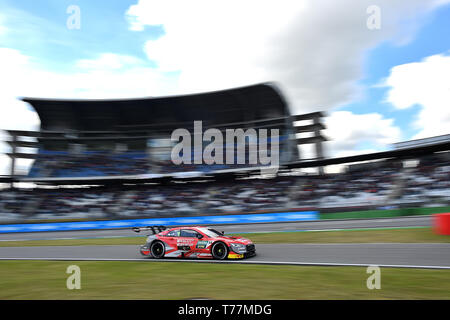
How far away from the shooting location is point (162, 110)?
3925cm

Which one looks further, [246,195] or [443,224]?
[246,195]

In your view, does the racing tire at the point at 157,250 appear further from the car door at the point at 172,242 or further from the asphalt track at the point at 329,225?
the asphalt track at the point at 329,225

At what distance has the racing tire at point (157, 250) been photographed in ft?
34.1

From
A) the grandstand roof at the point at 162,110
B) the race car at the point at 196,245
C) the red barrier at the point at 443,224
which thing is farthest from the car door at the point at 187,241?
the grandstand roof at the point at 162,110

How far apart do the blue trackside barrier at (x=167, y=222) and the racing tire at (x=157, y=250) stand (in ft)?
49.0

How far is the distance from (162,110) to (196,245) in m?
31.1

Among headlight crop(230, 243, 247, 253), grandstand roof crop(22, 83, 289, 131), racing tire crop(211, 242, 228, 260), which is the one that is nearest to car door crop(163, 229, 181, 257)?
racing tire crop(211, 242, 228, 260)

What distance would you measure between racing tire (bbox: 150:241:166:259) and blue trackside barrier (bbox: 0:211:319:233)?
14936mm

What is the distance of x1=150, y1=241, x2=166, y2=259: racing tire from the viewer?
10.4m

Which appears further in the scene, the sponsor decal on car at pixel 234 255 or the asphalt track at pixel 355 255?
the sponsor decal on car at pixel 234 255

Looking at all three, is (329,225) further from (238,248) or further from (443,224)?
(238,248)

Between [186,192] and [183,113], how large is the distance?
385 inches

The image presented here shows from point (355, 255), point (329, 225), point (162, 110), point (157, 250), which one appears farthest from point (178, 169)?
point (355, 255)
